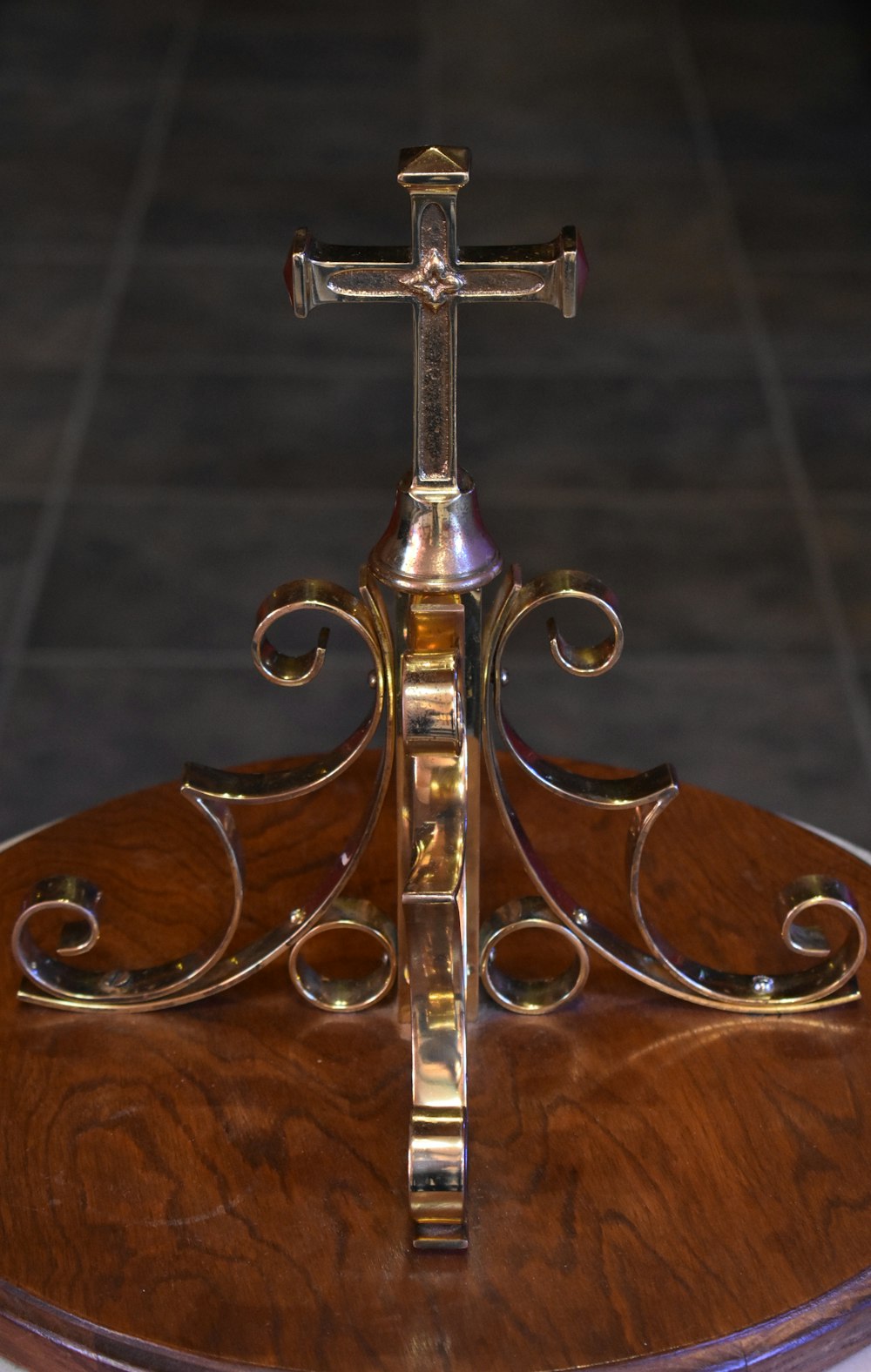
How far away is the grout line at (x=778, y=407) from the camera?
2479 millimetres

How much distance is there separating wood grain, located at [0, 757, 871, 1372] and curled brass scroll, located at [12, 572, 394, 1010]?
2cm

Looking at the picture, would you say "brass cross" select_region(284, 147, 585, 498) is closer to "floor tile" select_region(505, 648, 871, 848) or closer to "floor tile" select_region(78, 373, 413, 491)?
"floor tile" select_region(505, 648, 871, 848)

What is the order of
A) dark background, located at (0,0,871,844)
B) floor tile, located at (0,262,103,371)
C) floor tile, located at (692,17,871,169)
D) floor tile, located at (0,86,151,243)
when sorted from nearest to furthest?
dark background, located at (0,0,871,844) → floor tile, located at (0,262,103,371) → floor tile, located at (0,86,151,243) → floor tile, located at (692,17,871,169)

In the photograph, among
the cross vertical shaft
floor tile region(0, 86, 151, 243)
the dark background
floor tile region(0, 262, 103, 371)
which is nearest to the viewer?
the cross vertical shaft

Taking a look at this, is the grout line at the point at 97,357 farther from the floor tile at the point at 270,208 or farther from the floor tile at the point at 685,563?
the floor tile at the point at 685,563

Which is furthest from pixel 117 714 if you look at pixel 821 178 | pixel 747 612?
pixel 821 178

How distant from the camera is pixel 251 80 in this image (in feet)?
14.7

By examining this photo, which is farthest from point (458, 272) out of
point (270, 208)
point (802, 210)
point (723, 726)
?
point (802, 210)

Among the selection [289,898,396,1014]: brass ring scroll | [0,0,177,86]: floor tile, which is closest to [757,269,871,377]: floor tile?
[0,0,177,86]: floor tile

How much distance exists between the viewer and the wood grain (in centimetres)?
79

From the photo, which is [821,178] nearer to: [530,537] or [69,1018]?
[530,537]

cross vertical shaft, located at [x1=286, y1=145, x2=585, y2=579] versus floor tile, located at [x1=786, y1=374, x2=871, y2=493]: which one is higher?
floor tile, located at [x1=786, y1=374, x2=871, y2=493]

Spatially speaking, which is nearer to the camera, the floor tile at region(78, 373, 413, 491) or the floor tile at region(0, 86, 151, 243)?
the floor tile at region(78, 373, 413, 491)

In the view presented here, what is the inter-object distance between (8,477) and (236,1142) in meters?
2.16
